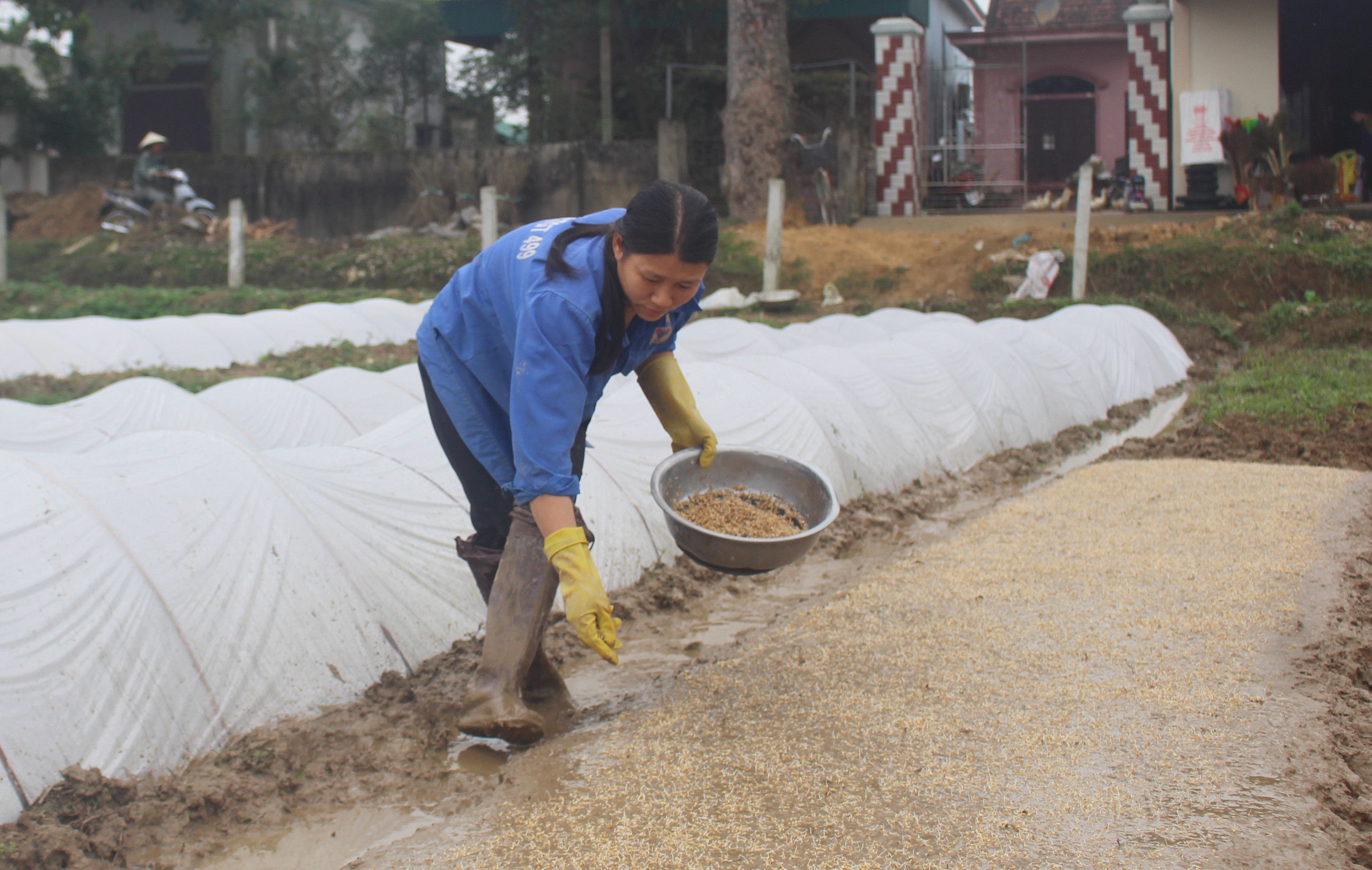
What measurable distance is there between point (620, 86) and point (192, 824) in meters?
14.7

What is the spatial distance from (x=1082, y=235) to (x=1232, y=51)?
13.2 ft

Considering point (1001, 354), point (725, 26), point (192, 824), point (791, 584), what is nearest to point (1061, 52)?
point (725, 26)

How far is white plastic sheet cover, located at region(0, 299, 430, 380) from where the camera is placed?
839 cm

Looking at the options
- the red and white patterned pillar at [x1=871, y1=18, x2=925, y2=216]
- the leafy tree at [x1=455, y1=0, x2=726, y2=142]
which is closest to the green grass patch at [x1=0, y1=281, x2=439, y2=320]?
the leafy tree at [x1=455, y1=0, x2=726, y2=142]

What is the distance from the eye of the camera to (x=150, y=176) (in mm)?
16109

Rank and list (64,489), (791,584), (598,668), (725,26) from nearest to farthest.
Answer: (64,489) < (598,668) < (791,584) < (725,26)

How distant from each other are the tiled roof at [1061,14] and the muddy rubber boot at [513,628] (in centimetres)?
1597

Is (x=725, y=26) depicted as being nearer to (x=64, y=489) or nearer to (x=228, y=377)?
(x=228, y=377)

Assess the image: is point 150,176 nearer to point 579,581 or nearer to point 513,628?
point 513,628

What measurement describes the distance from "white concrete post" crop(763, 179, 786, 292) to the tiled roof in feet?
23.3

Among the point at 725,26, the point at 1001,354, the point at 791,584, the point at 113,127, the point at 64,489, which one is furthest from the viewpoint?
the point at 113,127

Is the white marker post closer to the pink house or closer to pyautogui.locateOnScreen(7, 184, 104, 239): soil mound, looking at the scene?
the pink house

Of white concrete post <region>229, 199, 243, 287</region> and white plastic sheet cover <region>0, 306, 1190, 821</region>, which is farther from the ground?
white concrete post <region>229, 199, 243, 287</region>

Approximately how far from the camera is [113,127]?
17.7 metres
